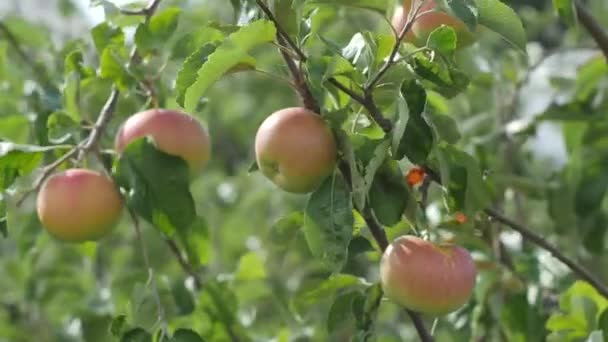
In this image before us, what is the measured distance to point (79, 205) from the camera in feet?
4.26

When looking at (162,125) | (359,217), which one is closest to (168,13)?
(162,125)

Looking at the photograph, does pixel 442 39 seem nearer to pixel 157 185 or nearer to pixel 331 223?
pixel 331 223

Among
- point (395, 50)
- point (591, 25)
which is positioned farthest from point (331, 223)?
point (591, 25)

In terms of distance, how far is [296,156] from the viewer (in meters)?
1.14

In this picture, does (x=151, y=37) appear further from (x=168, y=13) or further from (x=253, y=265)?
(x=253, y=265)

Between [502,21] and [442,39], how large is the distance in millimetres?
70

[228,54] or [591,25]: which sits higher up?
[228,54]

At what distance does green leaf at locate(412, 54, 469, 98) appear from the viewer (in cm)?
116

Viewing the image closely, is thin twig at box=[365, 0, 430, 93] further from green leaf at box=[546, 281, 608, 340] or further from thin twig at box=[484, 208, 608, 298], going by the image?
green leaf at box=[546, 281, 608, 340]

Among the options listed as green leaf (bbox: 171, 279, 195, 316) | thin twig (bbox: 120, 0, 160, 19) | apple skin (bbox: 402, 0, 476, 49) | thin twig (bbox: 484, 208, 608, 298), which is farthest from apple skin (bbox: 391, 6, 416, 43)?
green leaf (bbox: 171, 279, 195, 316)

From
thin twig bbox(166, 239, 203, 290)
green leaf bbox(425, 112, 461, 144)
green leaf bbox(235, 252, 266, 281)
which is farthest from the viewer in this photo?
green leaf bbox(235, 252, 266, 281)

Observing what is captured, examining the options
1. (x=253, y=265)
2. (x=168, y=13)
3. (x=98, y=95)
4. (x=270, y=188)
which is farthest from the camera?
(x=270, y=188)

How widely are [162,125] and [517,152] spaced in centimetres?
97

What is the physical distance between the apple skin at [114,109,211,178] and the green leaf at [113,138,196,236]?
0.22 ft
